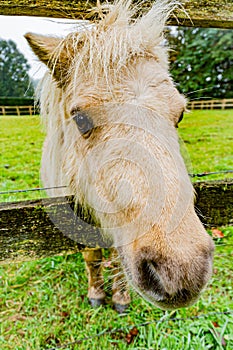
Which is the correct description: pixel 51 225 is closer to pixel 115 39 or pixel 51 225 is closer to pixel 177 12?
pixel 115 39

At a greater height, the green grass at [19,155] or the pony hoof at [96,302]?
the pony hoof at [96,302]

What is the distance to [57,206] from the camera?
1.33m

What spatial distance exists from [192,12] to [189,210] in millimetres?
1075

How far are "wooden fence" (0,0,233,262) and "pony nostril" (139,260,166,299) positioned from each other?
0.50 meters

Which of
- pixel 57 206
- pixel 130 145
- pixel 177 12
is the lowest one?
pixel 57 206

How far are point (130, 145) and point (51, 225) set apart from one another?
56cm

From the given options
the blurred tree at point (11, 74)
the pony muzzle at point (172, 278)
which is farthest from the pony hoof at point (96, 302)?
the blurred tree at point (11, 74)

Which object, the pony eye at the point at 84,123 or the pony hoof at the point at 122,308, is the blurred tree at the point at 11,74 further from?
the pony hoof at the point at 122,308

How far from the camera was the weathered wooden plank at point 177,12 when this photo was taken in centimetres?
130

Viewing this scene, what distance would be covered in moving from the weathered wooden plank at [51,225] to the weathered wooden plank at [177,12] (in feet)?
2.89

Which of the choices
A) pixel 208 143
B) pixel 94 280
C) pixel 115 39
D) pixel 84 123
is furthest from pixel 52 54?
pixel 208 143

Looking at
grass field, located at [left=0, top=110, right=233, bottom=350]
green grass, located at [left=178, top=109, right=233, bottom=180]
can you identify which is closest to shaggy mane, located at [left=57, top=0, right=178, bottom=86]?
grass field, located at [left=0, top=110, right=233, bottom=350]

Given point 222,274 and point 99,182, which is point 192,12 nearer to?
point 99,182

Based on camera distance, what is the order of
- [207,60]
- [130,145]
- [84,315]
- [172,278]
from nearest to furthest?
[172,278]
[130,145]
[84,315]
[207,60]
